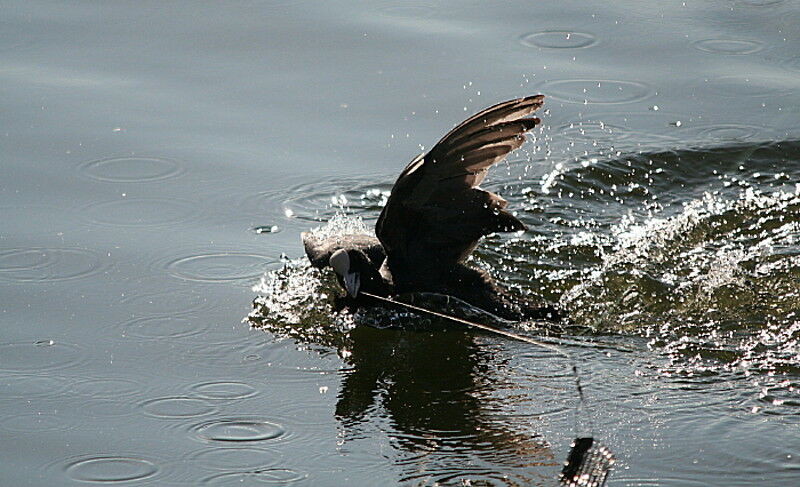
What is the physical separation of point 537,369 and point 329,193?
2091 millimetres

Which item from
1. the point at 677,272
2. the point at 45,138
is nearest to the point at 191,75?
the point at 45,138

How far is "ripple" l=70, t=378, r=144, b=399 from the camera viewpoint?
5.22 metres

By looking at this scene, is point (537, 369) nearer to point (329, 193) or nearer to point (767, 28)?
point (329, 193)

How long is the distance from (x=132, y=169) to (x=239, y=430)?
111 inches

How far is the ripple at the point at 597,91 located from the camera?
8305 millimetres

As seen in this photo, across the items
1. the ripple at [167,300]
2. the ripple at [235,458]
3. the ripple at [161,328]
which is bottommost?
the ripple at [235,458]

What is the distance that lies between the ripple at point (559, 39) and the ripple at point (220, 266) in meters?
3.32

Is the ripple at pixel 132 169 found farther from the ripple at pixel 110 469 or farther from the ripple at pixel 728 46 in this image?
→ the ripple at pixel 728 46

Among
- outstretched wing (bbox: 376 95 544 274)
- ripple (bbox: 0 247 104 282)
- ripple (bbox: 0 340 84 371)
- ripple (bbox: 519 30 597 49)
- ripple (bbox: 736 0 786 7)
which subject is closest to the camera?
ripple (bbox: 0 340 84 371)

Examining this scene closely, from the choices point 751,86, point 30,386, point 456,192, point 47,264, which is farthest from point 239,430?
point 751,86

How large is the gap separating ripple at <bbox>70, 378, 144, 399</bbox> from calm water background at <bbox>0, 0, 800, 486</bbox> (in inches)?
0.6

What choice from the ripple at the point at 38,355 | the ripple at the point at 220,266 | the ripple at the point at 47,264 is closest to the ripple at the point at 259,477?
the ripple at the point at 38,355

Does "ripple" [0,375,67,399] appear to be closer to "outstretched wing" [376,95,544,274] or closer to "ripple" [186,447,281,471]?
"ripple" [186,447,281,471]

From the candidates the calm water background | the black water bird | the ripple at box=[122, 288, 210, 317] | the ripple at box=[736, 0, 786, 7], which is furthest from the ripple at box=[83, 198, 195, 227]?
the ripple at box=[736, 0, 786, 7]
